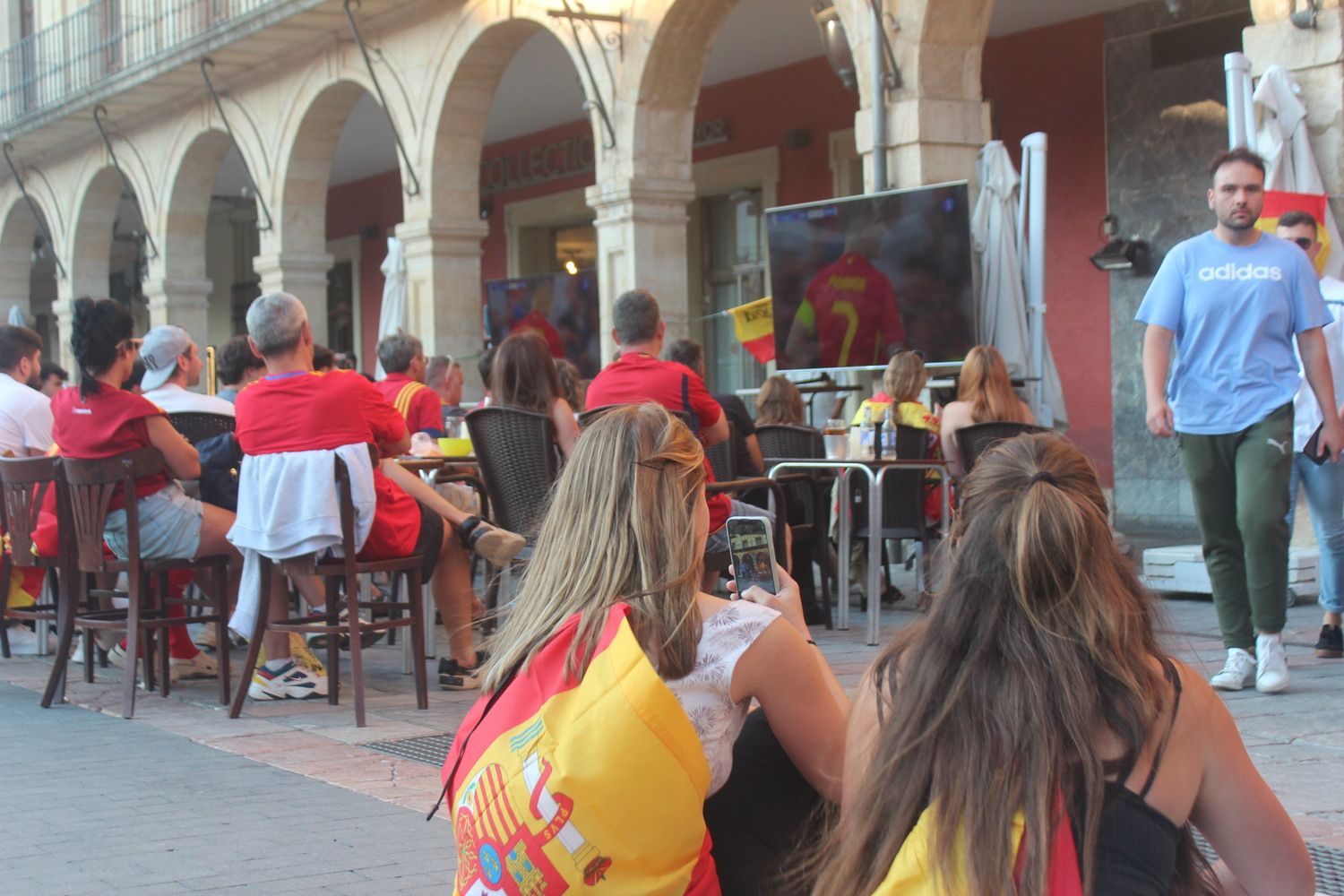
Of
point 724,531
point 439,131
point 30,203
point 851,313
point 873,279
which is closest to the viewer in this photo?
point 724,531

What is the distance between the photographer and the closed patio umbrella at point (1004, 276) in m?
9.32

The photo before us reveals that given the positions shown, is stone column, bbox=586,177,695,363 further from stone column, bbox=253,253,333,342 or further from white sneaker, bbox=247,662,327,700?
white sneaker, bbox=247,662,327,700

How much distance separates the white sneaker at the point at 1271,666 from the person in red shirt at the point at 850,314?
4.83 meters

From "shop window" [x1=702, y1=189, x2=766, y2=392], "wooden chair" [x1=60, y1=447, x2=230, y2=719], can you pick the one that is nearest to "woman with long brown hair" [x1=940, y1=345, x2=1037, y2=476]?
"wooden chair" [x1=60, y1=447, x2=230, y2=719]

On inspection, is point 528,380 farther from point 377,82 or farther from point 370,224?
point 370,224

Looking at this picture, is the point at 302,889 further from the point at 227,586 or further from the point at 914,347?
the point at 914,347

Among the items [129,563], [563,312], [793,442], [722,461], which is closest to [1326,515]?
[722,461]

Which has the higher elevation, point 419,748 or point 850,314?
point 850,314

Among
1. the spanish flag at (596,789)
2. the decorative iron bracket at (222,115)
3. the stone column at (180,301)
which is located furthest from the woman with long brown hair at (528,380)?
the stone column at (180,301)

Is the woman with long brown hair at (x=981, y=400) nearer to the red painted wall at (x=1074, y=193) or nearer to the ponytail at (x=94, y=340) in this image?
the ponytail at (x=94, y=340)

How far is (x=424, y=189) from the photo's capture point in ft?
46.3

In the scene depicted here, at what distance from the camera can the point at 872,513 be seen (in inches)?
272

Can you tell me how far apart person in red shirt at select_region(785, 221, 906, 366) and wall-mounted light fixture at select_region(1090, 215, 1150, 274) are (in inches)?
118

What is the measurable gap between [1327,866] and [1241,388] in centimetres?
229
